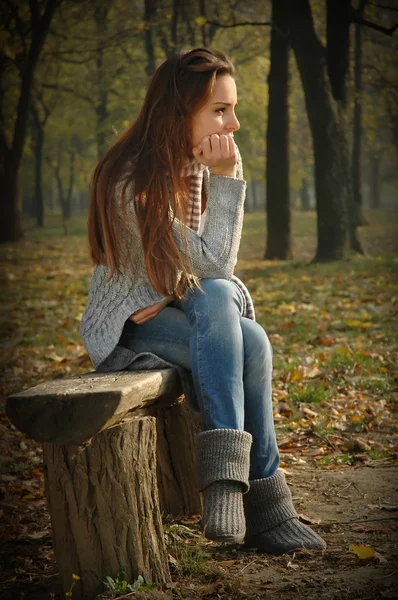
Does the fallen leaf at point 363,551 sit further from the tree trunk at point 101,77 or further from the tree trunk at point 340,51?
the tree trunk at point 101,77

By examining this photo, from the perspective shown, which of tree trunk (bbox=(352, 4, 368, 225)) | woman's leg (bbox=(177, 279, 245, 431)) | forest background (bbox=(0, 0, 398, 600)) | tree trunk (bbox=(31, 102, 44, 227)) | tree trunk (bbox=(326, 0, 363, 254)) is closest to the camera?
woman's leg (bbox=(177, 279, 245, 431))

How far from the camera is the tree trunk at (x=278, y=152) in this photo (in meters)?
13.6

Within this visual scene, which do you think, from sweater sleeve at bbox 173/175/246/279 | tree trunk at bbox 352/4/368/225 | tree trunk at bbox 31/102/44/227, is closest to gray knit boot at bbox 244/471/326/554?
sweater sleeve at bbox 173/175/246/279

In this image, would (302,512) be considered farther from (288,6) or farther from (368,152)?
(368,152)

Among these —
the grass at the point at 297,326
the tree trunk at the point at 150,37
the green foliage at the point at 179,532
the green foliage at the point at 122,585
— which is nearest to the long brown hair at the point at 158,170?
the green foliage at the point at 179,532

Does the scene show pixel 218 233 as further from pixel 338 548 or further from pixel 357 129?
pixel 357 129

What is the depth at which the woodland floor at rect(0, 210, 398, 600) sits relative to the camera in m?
2.72

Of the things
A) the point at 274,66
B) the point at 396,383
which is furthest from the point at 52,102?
the point at 396,383

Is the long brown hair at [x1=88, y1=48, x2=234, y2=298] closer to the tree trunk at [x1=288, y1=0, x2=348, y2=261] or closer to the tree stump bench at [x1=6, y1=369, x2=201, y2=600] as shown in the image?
the tree stump bench at [x1=6, y1=369, x2=201, y2=600]

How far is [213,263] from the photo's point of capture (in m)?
2.99

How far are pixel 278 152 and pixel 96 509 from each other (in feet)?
39.3

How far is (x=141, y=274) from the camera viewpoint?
3104 mm

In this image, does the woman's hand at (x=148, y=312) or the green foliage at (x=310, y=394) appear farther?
the green foliage at (x=310, y=394)

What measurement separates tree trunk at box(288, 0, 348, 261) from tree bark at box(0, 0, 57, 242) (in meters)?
5.75
